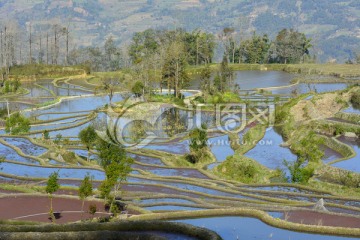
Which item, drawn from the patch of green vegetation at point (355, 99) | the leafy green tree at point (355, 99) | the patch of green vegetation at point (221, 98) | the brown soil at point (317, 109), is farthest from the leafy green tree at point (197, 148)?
the patch of green vegetation at point (355, 99)

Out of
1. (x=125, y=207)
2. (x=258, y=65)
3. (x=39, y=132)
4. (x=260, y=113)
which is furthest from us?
(x=258, y=65)

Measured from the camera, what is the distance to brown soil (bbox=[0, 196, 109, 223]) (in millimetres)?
20344

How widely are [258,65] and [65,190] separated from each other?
279 feet

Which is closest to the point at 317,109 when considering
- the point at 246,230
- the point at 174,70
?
the point at 174,70

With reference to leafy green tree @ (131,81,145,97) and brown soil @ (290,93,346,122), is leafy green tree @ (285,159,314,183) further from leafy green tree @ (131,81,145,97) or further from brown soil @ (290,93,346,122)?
leafy green tree @ (131,81,145,97)

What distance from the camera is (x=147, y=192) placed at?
2511 centimetres

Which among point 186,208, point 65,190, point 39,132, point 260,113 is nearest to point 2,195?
point 65,190

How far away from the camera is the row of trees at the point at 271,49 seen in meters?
111

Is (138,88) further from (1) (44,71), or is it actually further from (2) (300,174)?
(1) (44,71)

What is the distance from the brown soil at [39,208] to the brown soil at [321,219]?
697cm

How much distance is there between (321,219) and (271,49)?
3911 inches

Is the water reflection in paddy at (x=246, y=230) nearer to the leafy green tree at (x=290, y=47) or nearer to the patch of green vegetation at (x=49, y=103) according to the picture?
the patch of green vegetation at (x=49, y=103)

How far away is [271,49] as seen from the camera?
382ft

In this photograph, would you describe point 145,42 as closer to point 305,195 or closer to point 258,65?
point 258,65
